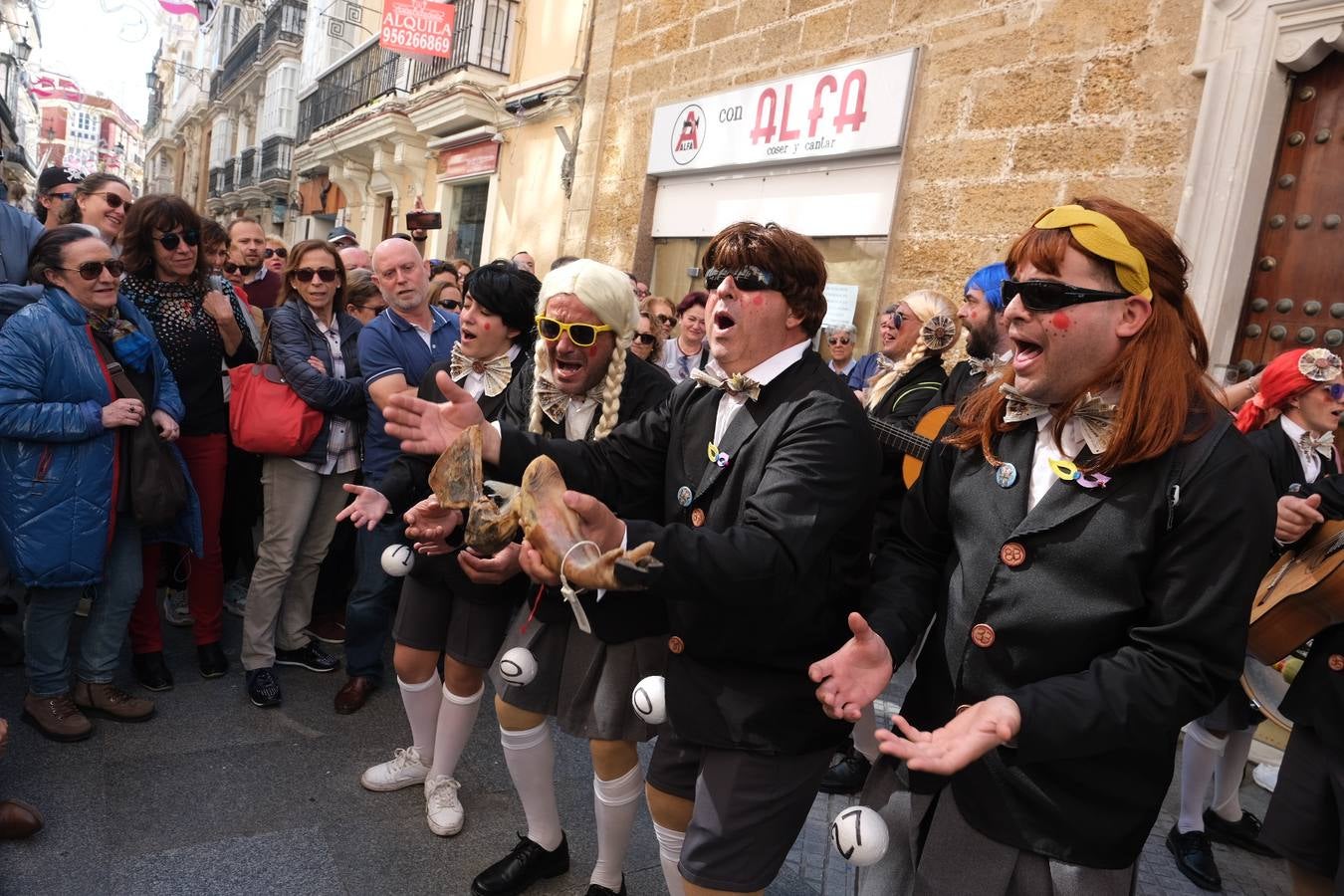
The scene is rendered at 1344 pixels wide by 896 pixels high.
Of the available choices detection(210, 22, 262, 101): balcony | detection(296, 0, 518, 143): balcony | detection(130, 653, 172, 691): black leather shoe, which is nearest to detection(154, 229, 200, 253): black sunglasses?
detection(130, 653, 172, 691): black leather shoe

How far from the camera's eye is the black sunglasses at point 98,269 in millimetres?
3518

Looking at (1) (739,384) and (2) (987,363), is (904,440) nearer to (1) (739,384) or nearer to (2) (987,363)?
(2) (987,363)

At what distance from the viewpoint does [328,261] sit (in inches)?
170

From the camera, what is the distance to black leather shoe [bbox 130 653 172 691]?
13.4ft

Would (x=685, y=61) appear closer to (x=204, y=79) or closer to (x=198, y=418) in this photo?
(x=198, y=418)

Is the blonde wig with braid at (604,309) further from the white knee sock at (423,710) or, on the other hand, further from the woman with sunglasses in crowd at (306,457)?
the woman with sunglasses in crowd at (306,457)

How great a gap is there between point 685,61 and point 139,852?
8574mm

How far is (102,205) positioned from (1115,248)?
503 cm

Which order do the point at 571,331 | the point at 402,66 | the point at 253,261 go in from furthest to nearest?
the point at 402,66, the point at 253,261, the point at 571,331

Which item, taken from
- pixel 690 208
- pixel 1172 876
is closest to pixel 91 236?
pixel 1172 876

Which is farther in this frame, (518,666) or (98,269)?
(98,269)

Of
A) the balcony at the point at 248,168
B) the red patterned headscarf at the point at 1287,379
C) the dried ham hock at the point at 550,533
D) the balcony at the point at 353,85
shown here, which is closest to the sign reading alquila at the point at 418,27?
the balcony at the point at 353,85

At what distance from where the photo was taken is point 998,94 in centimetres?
623

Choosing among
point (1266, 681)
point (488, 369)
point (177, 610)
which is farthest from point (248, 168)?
point (1266, 681)
